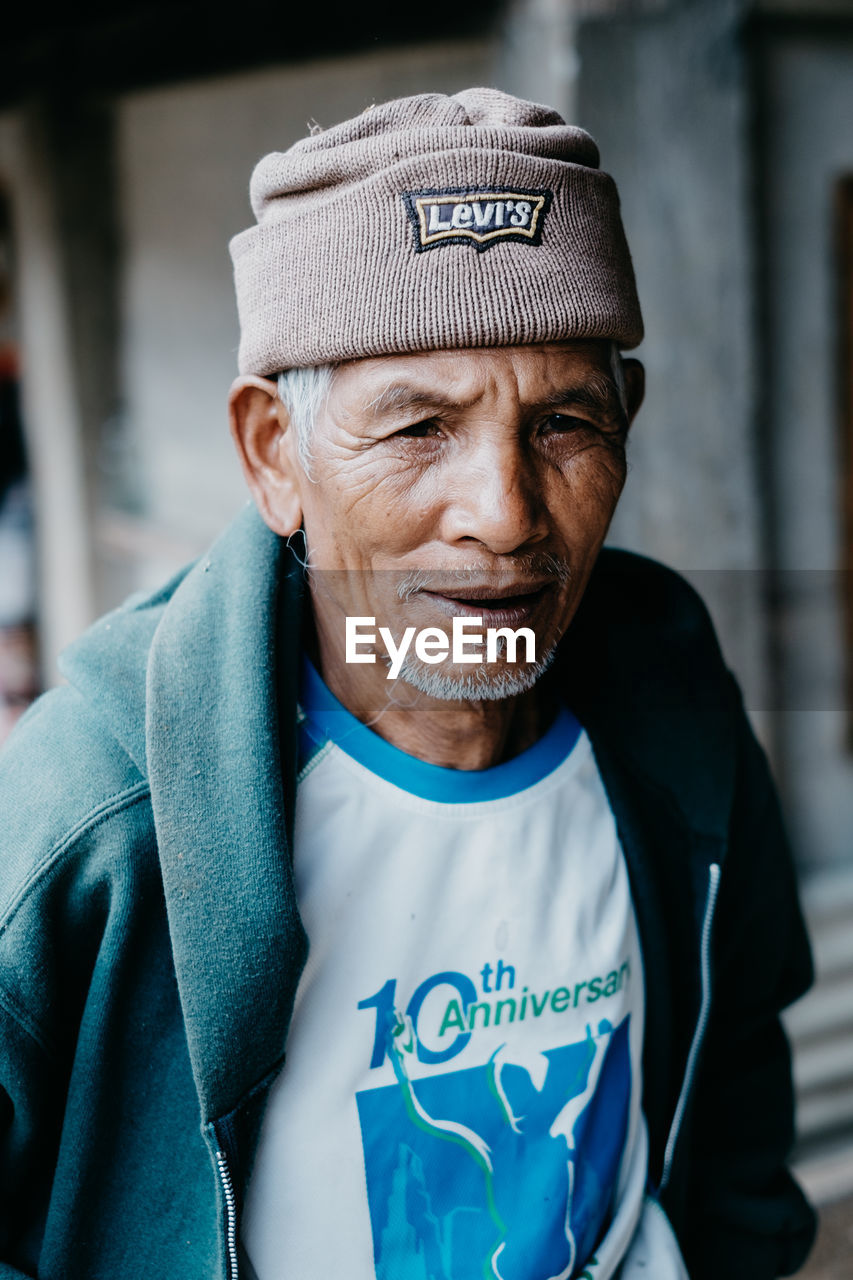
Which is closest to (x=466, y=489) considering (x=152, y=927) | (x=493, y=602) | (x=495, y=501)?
(x=495, y=501)

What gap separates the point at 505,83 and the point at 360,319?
226 cm

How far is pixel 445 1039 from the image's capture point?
1.37m

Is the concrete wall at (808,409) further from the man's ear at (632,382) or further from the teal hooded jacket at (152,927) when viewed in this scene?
the teal hooded jacket at (152,927)

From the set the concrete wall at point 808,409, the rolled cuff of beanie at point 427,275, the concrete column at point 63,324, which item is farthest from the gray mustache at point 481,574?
the concrete column at point 63,324

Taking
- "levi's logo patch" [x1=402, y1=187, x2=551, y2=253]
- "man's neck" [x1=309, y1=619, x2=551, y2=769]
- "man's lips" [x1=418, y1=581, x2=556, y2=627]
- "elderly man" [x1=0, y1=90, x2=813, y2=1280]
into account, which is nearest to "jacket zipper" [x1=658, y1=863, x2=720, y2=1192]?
"elderly man" [x1=0, y1=90, x2=813, y2=1280]

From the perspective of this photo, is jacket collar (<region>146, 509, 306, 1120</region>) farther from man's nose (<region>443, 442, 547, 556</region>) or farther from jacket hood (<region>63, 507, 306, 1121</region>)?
man's nose (<region>443, 442, 547, 556</region>)

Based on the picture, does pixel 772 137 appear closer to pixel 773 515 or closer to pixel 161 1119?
pixel 773 515

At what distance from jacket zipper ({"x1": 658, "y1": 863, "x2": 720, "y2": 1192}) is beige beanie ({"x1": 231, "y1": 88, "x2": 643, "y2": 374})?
821 millimetres

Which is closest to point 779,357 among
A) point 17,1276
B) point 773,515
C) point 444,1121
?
point 773,515

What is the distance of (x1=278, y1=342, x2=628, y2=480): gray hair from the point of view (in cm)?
135

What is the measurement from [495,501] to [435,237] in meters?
0.32

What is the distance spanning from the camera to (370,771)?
1.41 metres

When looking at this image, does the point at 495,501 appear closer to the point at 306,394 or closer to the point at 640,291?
the point at 306,394

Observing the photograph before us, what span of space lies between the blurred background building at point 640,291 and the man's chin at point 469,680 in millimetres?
1960
